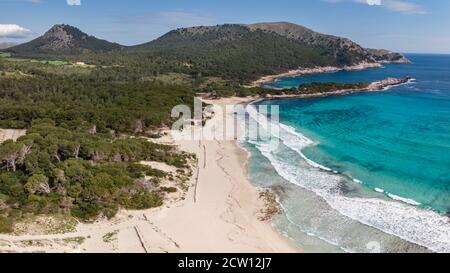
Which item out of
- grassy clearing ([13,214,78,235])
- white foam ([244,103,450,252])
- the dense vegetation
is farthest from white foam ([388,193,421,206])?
grassy clearing ([13,214,78,235])

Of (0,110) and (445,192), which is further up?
(0,110)

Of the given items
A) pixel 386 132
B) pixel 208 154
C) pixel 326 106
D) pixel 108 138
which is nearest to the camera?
pixel 208 154

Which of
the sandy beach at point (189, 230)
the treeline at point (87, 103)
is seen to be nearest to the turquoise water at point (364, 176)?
the sandy beach at point (189, 230)

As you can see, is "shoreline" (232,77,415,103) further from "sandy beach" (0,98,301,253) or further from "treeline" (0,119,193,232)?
"sandy beach" (0,98,301,253)

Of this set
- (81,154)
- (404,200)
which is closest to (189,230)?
(81,154)

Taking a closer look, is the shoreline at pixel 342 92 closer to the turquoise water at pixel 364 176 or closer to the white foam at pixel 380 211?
the turquoise water at pixel 364 176

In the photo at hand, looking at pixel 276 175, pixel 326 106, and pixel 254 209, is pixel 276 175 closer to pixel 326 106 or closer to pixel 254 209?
pixel 254 209

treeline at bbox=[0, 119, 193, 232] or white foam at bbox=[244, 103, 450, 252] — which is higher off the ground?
treeline at bbox=[0, 119, 193, 232]
